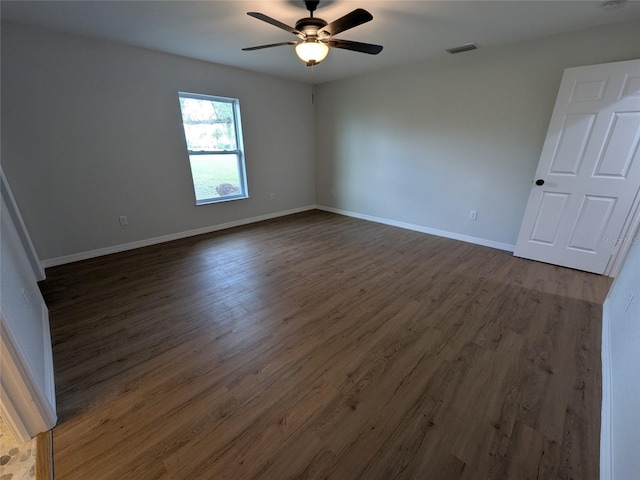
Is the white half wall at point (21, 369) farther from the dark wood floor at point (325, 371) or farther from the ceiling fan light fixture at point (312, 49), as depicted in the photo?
the ceiling fan light fixture at point (312, 49)

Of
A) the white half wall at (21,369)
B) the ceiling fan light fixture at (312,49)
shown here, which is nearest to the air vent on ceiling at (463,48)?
the ceiling fan light fixture at (312,49)

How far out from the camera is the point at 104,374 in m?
1.64

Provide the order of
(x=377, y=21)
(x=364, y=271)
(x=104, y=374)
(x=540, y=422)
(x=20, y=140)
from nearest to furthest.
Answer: (x=540, y=422) < (x=104, y=374) < (x=377, y=21) < (x=20, y=140) < (x=364, y=271)

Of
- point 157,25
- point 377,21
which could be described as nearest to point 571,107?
point 377,21

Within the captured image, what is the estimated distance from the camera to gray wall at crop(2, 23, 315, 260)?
8.71 ft

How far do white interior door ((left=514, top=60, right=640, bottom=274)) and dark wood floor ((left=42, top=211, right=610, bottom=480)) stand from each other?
0.37 metres

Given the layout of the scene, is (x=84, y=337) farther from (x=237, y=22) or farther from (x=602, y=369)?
(x=602, y=369)

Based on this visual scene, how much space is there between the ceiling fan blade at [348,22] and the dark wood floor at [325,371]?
214 centimetres

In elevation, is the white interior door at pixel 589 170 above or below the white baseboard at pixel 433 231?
above

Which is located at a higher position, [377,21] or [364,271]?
[377,21]

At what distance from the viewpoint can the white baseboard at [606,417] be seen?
1134mm

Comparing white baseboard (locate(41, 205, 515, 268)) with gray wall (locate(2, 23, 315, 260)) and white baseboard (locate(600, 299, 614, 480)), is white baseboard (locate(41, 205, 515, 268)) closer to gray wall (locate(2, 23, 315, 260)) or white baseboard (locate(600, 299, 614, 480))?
gray wall (locate(2, 23, 315, 260))

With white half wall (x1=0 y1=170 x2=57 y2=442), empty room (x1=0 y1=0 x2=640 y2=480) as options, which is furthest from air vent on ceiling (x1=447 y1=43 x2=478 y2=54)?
white half wall (x1=0 y1=170 x2=57 y2=442)

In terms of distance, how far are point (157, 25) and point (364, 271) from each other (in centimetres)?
319
